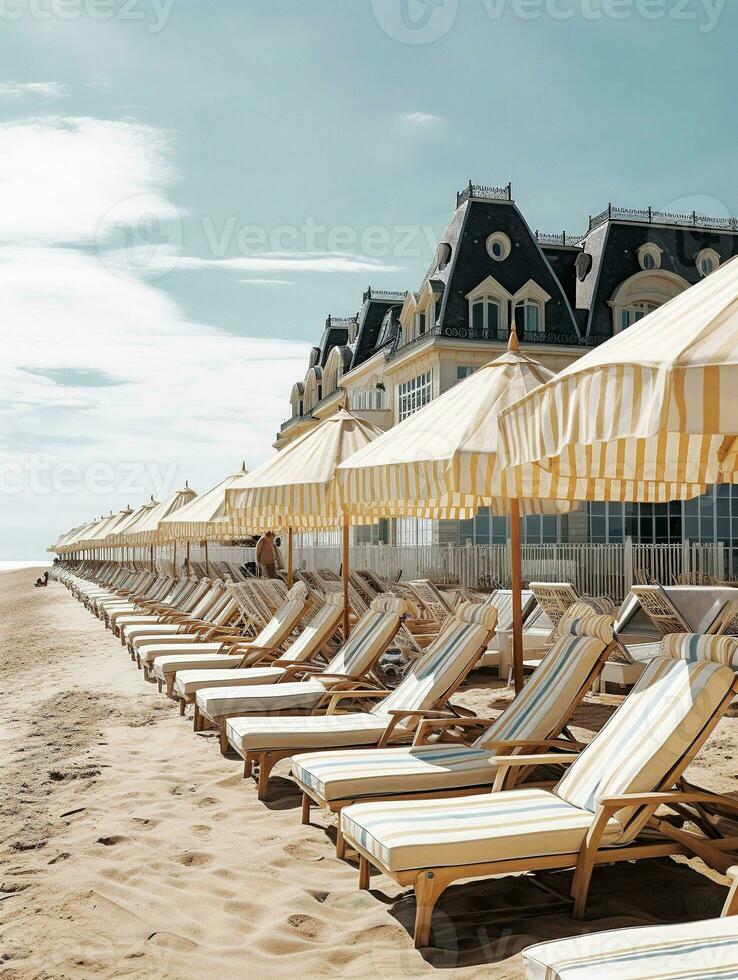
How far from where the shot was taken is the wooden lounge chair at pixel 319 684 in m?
6.90

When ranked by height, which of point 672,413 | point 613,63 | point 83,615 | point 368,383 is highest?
point 368,383

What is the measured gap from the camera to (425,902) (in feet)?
11.3

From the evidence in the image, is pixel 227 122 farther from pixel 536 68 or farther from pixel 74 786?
pixel 74 786

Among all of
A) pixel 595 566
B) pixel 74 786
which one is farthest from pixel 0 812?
pixel 595 566

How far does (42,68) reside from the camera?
668cm

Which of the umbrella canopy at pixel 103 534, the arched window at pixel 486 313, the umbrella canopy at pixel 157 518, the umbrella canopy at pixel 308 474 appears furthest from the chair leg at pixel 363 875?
the umbrella canopy at pixel 103 534

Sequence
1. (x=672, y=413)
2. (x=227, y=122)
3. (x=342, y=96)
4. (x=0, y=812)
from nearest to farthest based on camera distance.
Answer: (x=672, y=413)
(x=0, y=812)
(x=227, y=122)
(x=342, y=96)

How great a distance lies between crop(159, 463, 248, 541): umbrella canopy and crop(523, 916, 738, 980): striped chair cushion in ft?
36.7

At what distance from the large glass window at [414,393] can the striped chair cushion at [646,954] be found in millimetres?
26391

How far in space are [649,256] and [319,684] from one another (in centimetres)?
2699

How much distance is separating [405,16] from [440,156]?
2.05 m

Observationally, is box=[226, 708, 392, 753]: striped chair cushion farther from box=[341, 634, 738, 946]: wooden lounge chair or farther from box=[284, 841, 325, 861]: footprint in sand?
box=[341, 634, 738, 946]: wooden lounge chair

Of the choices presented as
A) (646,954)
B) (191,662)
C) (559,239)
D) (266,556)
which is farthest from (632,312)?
(646,954)

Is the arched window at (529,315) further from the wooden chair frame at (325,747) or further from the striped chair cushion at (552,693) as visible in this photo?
the striped chair cushion at (552,693)
